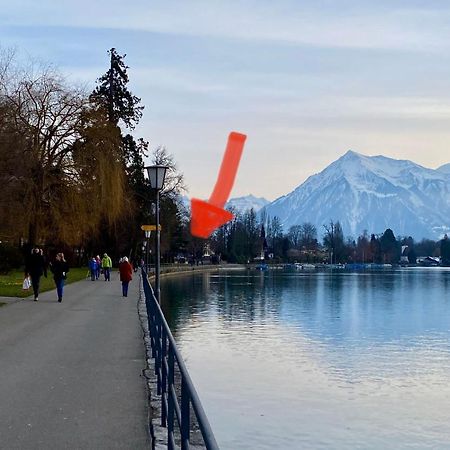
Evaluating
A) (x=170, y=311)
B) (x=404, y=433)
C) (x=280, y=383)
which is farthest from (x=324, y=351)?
(x=170, y=311)

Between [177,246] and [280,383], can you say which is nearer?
[280,383]

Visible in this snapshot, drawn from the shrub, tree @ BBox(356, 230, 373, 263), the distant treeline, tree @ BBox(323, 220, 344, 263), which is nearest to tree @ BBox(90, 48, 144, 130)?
the shrub

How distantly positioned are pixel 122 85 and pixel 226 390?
53974 mm

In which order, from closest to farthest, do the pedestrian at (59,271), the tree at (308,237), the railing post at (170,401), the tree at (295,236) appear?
the railing post at (170,401) → the pedestrian at (59,271) → the tree at (295,236) → the tree at (308,237)

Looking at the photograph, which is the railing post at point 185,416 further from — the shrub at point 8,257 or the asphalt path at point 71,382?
the shrub at point 8,257

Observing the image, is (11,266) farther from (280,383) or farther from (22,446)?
(22,446)

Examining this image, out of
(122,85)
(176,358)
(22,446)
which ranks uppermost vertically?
(122,85)

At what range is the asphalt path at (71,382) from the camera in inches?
291

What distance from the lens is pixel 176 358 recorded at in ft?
22.2

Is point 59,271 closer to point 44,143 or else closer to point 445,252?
point 44,143

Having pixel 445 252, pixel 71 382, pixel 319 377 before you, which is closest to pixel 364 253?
pixel 445 252

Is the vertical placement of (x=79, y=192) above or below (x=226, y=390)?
above

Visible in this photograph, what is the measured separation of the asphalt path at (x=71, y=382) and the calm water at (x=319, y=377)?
1.75m

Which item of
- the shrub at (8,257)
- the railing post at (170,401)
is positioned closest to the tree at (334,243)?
the shrub at (8,257)
